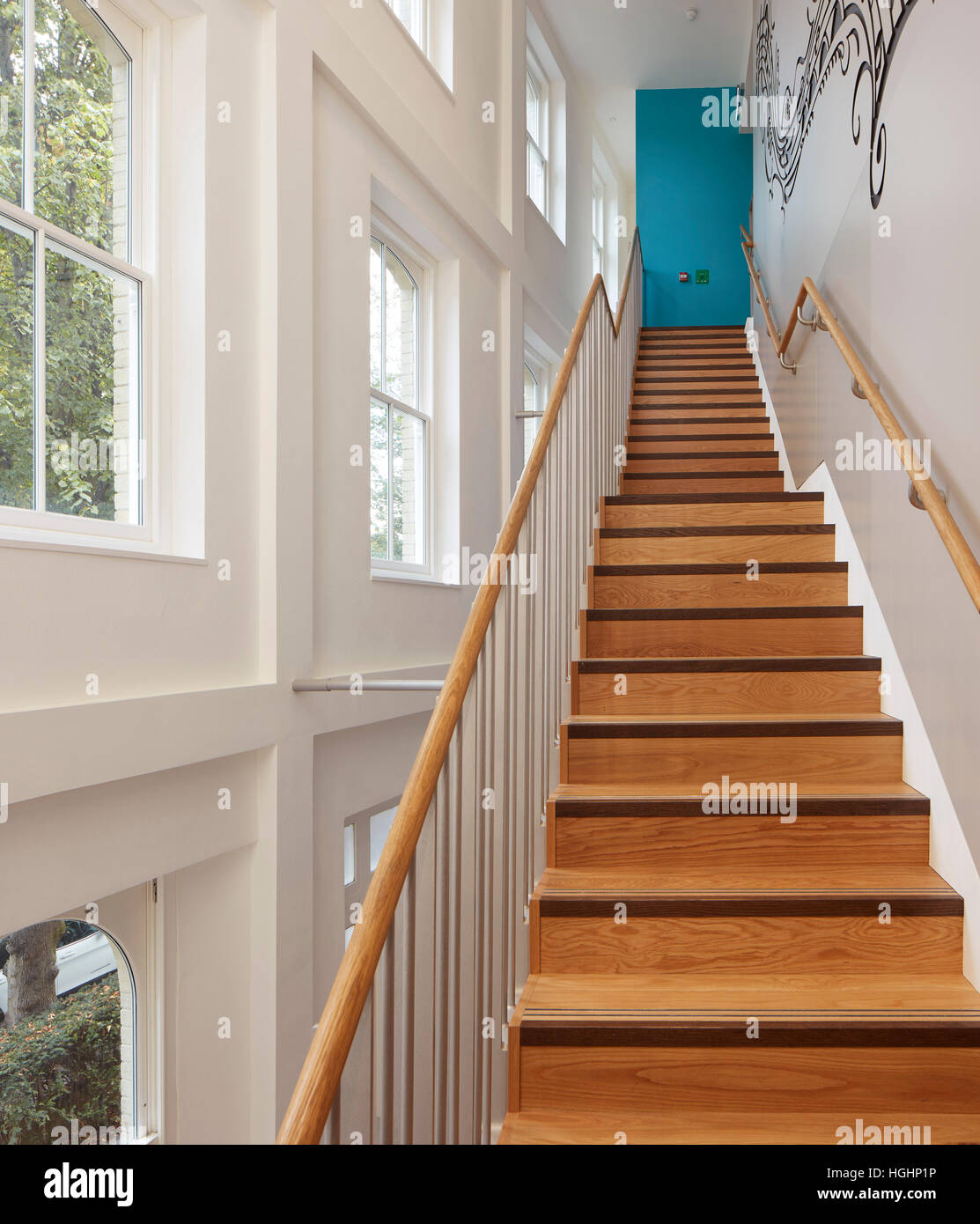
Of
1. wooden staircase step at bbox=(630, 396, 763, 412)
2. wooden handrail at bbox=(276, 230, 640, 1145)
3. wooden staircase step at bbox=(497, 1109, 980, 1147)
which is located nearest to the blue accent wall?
wooden staircase step at bbox=(630, 396, 763, 412)

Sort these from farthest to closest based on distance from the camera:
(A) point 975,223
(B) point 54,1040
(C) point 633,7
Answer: (C) point 633,7 < (B) point 54,1040 < (A) point 975,223

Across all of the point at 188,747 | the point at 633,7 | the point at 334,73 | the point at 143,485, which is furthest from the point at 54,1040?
the point at 633,7

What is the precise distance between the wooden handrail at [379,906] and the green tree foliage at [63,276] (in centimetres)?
108

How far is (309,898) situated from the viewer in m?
3.01

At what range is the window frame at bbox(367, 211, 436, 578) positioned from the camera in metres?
4.17

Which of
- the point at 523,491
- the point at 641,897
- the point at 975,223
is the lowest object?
the point at 641,897

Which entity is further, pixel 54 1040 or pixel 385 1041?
pixel 54 1040

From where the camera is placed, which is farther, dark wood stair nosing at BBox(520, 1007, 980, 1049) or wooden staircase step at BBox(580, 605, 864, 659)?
wooden staircase step at BBox(580, 605, 864, 659)

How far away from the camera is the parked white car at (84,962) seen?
2.34 meters

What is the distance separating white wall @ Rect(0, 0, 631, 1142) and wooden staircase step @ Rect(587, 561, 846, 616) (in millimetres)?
924

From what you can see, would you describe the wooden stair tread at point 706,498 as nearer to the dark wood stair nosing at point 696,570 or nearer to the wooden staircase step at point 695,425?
the dark wood stair nosing at point 696,570

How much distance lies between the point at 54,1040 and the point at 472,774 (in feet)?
4.76

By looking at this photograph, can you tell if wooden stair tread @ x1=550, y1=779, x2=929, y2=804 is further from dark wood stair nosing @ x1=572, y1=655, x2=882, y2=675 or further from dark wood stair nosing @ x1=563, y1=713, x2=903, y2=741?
dark wood stair nosing @ x1=572, y1=655, x2=882, y2=675
